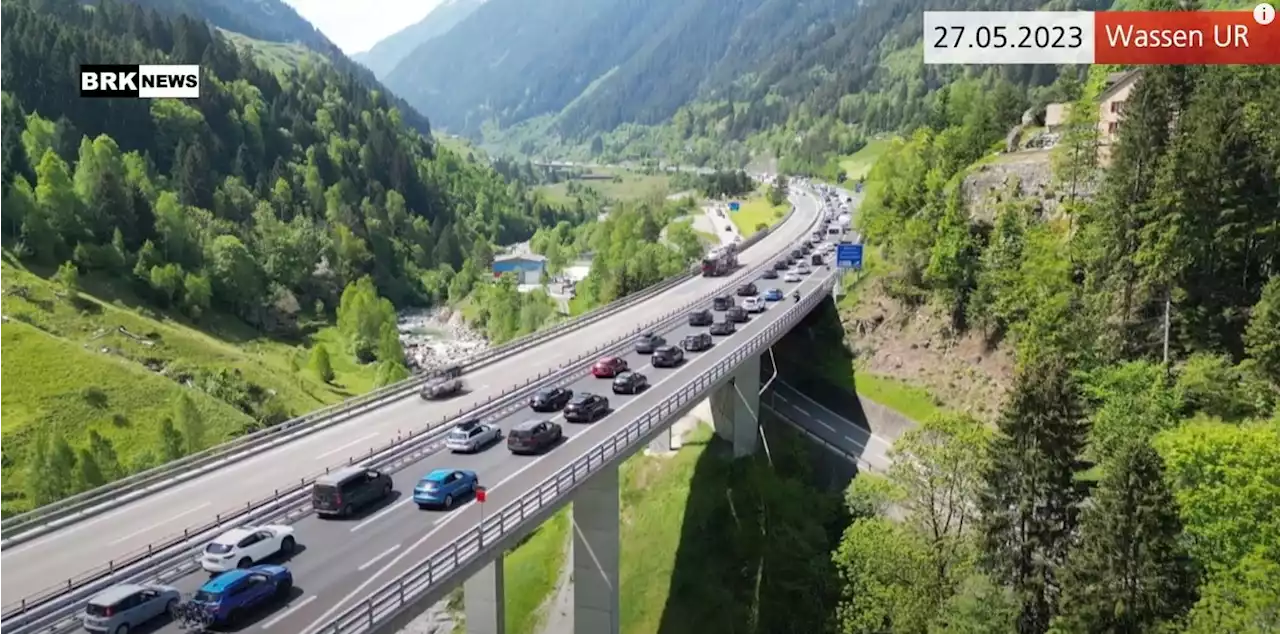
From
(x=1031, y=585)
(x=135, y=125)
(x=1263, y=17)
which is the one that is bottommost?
(x=1031, y=585)

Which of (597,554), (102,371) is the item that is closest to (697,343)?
(597,554)

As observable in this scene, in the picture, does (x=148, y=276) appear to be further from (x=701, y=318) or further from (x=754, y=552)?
(x=754, y=552)

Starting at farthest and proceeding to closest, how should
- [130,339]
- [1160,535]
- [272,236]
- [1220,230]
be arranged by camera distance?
[272,236]
[130,339]
[1220,230]
[1160,535]

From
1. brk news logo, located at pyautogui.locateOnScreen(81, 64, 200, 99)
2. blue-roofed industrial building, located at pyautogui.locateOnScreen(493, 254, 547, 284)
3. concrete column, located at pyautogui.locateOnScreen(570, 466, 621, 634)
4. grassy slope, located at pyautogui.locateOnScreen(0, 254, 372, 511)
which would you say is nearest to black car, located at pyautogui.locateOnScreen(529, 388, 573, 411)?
concrete column, located at pyautogui.locateOnScreen(570, 466, 621, 634)

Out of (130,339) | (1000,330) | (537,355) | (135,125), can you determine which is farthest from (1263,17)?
(135,125)

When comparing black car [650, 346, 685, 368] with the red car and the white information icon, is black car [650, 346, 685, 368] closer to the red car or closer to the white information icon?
the red car

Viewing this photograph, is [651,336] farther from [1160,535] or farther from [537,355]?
[1160,535]

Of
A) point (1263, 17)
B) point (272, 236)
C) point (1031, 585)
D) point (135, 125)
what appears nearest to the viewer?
point (1031, 585)

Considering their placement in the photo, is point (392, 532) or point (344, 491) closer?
point (392, 532)
